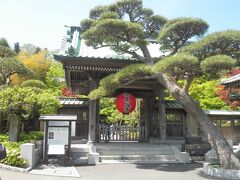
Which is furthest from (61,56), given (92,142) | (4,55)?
(4,55)

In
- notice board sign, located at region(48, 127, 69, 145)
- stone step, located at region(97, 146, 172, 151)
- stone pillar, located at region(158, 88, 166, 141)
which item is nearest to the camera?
notice board sign, located at region(48, 127, 69, 145)

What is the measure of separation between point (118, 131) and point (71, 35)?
7349 millimetres

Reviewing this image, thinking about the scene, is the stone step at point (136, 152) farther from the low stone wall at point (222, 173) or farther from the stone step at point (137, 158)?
the low stone wall at point (222, 173)

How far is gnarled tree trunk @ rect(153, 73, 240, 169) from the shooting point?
10.9m

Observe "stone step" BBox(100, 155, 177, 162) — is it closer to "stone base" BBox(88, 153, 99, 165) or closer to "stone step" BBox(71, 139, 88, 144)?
"stone base" BBox(88, 153, 99, 165)

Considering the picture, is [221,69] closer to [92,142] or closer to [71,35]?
[92,142]

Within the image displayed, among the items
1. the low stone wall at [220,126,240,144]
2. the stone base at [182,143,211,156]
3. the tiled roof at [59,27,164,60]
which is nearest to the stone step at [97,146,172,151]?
the stone base at [182,143,211,156]

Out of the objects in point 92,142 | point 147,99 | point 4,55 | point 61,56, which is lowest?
point 92,142

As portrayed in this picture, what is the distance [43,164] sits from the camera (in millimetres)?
13078

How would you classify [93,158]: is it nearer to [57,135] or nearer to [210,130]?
[57,135]

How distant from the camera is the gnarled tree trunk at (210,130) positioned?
35.9 ft

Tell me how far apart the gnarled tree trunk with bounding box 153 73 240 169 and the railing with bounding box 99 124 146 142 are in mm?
6331

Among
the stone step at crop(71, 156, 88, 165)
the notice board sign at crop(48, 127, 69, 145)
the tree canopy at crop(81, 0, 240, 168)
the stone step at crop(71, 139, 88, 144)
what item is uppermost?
the tree canopy at crop(81, 0, 240, 168)

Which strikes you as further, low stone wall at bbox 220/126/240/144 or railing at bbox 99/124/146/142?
low stone wall at bbox 220/126/240/144
